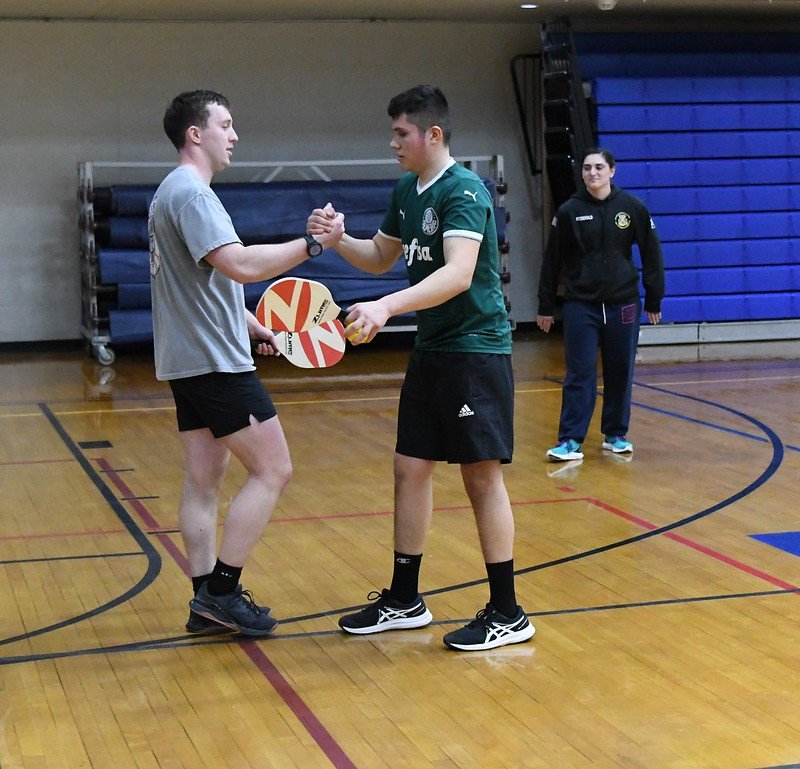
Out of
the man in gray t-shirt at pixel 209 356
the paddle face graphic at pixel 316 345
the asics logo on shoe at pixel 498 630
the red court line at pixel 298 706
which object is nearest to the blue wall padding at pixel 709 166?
the paddle face graphic at pixel 316 345

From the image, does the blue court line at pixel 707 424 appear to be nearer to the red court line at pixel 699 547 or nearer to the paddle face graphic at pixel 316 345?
the red court line at pixel 699 547

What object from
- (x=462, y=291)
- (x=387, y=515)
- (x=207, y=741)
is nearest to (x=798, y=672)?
(x=462, y=291)

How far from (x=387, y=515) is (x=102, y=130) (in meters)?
8.53

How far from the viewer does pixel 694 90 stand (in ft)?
42.8

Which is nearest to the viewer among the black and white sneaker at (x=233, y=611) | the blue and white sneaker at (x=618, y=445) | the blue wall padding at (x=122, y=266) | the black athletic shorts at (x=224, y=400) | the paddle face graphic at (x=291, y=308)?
the black athletic shorts at (x=224, y=400)

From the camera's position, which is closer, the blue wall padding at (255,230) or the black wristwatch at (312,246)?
the black wristwatch at (312,246)

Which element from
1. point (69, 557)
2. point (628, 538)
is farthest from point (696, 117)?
point (69, 557)

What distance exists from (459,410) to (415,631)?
82 cm

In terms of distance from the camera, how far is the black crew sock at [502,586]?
4.29 metres

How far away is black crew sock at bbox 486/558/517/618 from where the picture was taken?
429 cm

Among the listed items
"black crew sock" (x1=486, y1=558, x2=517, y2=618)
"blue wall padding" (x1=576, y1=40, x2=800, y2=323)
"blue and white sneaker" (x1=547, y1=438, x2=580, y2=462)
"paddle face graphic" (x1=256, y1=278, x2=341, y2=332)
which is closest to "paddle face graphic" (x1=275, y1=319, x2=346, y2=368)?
"paddle face graphic" (x1=256, y1=278, x2=341, y2=332)

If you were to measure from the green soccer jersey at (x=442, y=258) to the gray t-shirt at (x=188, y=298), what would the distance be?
0.61 meters

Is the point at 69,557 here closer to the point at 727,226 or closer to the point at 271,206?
the point at 271,206

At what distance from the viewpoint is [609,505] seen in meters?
6.37
